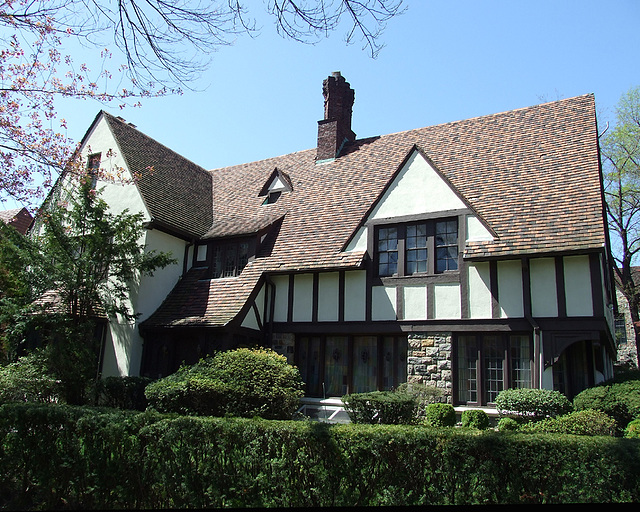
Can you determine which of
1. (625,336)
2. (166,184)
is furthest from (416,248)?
(625,336)

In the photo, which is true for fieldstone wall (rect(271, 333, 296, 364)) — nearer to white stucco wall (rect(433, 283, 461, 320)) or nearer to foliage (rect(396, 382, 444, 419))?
foliage (rect(396, 382, 444, 419))

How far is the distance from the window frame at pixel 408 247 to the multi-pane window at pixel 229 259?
13.5ft

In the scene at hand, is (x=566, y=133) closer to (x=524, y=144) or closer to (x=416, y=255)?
(x=524, y=144)

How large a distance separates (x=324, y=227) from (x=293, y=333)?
10.5ft

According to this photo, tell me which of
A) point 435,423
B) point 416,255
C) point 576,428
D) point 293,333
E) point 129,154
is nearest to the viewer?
point 576,428

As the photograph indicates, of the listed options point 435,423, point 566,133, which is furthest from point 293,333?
point 566,133

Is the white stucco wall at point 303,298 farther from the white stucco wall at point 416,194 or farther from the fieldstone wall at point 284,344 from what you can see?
the white stucco wall at point 416,194

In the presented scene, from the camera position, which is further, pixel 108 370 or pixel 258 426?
pixel 108 370

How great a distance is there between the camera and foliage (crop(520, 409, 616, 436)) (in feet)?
29.8

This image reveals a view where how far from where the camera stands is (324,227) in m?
15.6

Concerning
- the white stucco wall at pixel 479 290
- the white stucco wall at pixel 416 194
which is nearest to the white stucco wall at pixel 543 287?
the white stucco wall at pixel 479 290

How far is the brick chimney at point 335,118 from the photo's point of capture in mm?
19172

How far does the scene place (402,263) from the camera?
13.6m

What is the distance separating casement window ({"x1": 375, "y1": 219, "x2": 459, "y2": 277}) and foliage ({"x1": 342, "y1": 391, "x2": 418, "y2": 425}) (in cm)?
383
